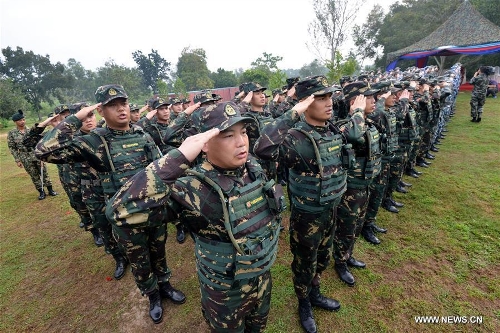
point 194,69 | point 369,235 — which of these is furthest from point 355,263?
point 194,69

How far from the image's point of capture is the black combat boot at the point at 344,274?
395 cm

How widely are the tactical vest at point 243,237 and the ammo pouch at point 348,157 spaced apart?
1287 mm

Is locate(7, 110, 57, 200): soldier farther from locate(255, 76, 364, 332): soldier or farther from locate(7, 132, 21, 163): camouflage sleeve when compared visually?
locate(255, 76, 364, 332): soldier

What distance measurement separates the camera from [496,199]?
6027mm

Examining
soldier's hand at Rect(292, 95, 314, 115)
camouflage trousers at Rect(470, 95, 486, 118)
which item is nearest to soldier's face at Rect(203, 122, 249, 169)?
soldier's hand at Rect(292, 95, 314, 115)

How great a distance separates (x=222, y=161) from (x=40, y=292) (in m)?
4.77

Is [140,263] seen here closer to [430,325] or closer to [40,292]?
[40,292]

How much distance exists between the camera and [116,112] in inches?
133

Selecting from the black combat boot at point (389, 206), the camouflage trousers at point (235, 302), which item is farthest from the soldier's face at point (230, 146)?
the black combat boot at point (389, 206)

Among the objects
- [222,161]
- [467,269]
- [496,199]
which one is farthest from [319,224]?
Result: [496,199]

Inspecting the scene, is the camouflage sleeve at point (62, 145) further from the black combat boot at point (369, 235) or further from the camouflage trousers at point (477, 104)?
the camouflage trousers at point (477, 104)

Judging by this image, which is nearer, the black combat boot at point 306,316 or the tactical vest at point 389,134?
the black combat boot at point 306,316

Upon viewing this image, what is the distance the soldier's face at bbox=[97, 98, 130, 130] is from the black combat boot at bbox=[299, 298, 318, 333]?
353cm

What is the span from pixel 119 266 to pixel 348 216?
13.6 ft
